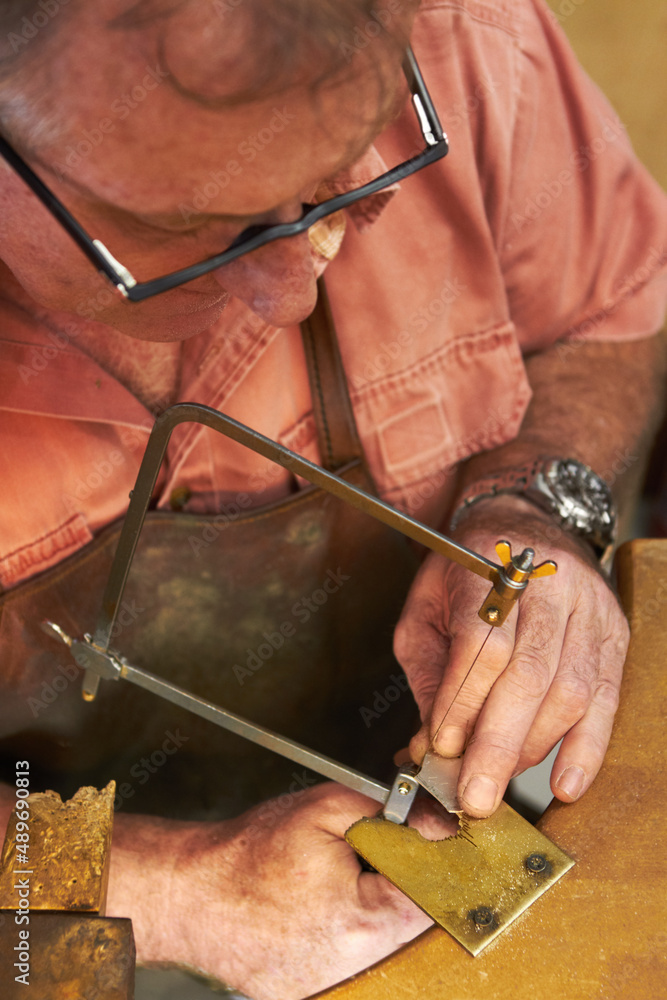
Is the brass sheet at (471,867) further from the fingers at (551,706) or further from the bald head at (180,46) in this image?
the bald head at (180,46)

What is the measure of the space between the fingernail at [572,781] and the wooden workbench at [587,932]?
2 centimetres

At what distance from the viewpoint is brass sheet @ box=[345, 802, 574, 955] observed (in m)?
0.74

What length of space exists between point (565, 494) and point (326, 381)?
0.38m

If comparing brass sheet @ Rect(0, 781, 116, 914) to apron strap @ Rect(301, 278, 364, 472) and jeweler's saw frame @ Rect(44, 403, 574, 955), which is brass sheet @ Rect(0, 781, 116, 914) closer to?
jeweler's saw frame @ Rect(44, 403, 574, 955)

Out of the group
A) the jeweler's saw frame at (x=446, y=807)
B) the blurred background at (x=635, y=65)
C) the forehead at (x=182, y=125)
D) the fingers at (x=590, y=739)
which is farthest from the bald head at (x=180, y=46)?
the blurred background at (x=635, y=65)

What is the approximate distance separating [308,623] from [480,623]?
39 cm

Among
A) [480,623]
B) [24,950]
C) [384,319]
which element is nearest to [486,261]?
[384,319]

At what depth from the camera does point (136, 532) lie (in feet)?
2.78

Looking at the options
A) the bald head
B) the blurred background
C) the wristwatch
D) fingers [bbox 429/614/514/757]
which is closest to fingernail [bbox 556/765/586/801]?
fingers [bbox 429/614/514/757]

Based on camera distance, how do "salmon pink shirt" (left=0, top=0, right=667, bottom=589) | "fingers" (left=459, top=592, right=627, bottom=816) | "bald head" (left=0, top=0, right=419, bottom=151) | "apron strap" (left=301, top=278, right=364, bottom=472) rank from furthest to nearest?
"apron strap" (left=301, top=278, right=364, bottom=472) < "salmon pink shirt" (left=0, top=0, right=667, bottom=589) < "fingers" (left=459, top=592, right=627, bottom=816) < "bald head" (left=0, top=0, right=419, bottom=151)

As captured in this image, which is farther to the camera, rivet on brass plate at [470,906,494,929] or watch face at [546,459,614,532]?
watch face at [546,459,614,532]

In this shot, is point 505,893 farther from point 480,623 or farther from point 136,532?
point 136,532

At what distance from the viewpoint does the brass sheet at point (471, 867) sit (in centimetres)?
74

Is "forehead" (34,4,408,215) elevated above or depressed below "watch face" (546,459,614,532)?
above
